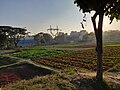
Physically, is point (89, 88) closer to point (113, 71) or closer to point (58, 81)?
point (58, 81)

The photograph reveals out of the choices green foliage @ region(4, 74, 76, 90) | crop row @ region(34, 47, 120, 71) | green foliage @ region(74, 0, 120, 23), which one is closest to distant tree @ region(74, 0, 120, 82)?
green foliage @ region(74, 0, 120, 23)

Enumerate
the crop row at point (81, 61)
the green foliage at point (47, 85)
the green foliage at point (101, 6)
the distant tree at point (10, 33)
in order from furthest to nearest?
the distant tree at point (10, 33) → the crop row at point (81, 61) → the green foliage at point (101, 6) → the green foliage at point (47, 85)

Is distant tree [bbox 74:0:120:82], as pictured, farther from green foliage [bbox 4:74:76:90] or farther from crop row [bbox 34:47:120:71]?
crop row [bbox 34:47:120:71]

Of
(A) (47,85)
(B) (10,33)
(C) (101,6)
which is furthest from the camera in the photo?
(B) (10,33)

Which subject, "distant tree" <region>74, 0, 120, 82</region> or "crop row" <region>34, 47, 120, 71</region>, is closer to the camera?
"distant tree" <region>74, 0, 120, 82</region>

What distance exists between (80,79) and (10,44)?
83.9 meters

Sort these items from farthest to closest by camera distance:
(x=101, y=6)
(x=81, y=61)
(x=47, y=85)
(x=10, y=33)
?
(x=10, y=33)
(x=81, y=61)
(x=101, y=6)
(x=47, y=85)

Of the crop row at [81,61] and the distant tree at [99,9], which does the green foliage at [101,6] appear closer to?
the distant tree at [99,9]

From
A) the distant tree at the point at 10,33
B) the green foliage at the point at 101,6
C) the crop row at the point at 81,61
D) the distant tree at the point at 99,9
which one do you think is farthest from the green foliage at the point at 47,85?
the distant tree at the point at 10,33

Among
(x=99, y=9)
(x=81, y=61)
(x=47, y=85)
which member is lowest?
(x=81, y=61)

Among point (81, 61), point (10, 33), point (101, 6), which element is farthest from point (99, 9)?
point (10, 33)

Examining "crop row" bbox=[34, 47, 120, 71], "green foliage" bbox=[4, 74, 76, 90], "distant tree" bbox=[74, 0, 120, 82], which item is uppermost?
"distant tree" bbox=[74, 0, 120, 82]

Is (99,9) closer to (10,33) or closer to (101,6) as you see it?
(101,6)

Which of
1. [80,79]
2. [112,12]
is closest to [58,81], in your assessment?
[80,79]
